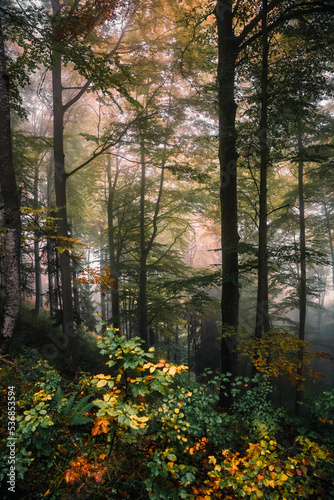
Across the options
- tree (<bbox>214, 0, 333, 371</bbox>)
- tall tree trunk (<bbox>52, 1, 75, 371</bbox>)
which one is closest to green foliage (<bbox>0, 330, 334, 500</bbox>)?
tree (<bbox>214, 0, 333, 371</bbox>)

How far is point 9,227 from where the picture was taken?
17.0 ft

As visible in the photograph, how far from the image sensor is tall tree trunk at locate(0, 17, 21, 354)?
5095 millimetres

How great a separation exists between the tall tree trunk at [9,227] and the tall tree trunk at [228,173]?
513 centimetres

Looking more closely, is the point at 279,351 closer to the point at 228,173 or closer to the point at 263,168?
the point at 263,168

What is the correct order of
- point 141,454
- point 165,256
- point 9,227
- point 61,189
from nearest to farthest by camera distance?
point 141,454, point 9,227, point 61,189, point 165,256

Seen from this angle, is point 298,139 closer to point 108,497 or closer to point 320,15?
point 320,15

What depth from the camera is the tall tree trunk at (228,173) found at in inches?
258

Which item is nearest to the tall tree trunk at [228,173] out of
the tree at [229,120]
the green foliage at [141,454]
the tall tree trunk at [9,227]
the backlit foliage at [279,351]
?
the tree at [229,120]

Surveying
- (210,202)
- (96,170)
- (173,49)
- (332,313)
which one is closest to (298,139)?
(210,202)

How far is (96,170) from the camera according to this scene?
11.7 metres

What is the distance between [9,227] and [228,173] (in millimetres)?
5909

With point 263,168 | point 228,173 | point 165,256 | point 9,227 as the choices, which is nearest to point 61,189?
point 9,227

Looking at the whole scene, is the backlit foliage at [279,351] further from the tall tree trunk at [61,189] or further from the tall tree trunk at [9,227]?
the tall tree trunk at [61,189]

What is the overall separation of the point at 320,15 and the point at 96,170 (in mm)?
9593
